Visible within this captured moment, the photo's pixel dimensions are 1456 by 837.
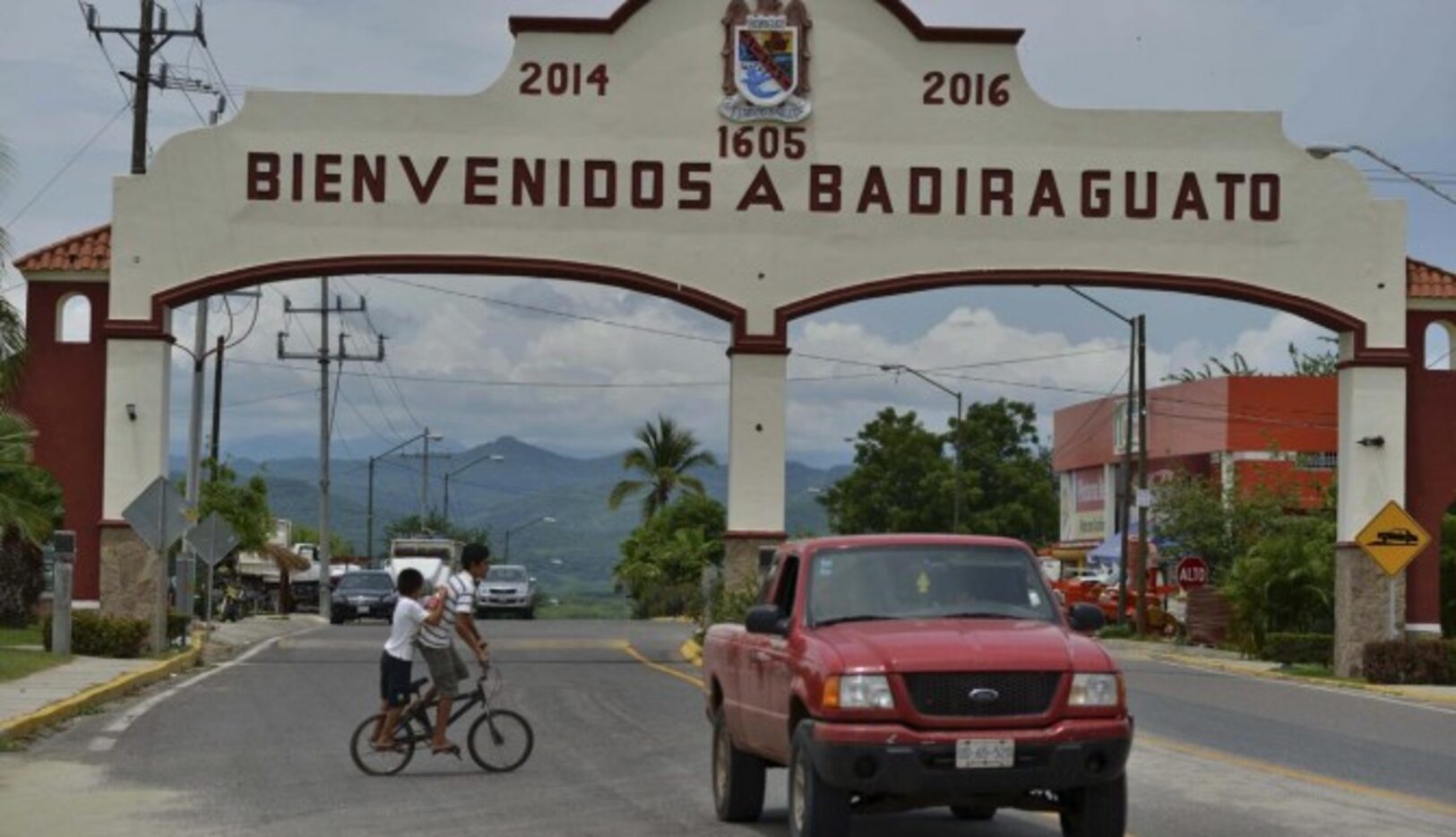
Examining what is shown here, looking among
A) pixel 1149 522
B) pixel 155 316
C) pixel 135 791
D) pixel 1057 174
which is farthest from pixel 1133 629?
pixel 135 791

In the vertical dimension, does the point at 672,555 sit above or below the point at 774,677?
below

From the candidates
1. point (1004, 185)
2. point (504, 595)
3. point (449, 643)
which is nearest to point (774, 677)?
point (449, 643)

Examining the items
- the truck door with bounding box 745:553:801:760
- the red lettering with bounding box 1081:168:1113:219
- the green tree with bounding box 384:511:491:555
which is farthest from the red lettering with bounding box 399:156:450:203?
the green tree with bounding box 384:511:491:555

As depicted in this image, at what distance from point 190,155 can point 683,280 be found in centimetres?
842

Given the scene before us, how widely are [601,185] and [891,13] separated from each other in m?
5.68

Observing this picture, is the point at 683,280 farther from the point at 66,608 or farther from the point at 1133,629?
the point at 1133,629

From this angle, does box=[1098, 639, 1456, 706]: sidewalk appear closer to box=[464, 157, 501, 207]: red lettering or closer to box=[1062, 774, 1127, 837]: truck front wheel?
box=[464, 157, 501, 207]: red lettering

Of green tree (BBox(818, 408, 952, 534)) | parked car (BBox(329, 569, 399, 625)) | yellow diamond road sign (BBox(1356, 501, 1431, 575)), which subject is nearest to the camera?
yellow diamond road sign (BBox(1356, 501, 1431, 575))

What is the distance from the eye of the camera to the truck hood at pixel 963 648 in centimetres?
1260

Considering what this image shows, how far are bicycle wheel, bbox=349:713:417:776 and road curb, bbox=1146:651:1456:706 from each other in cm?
1835

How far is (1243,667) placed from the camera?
43188mm

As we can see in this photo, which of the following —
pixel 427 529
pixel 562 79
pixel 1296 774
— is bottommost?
pixel 1296 774

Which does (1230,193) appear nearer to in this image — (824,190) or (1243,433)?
(824,190)

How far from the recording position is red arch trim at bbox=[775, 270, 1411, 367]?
3981 centimetres
